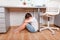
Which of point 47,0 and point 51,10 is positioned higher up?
point 47,0

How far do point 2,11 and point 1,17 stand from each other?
0.64ft

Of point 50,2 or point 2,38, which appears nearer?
point 2,38

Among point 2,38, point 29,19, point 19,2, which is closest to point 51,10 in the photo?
point 29,19

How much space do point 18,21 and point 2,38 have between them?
1.58 m

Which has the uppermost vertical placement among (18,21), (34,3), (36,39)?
(34,3)

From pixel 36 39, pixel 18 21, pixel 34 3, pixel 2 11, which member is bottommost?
pixel 36 39

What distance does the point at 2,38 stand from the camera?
9.70 ft

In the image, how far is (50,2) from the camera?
14.4 feet

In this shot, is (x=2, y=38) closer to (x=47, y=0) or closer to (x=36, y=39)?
(x=36, y=39)

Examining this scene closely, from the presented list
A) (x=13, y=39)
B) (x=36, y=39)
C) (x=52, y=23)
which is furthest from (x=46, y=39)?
(x=52, y=23)

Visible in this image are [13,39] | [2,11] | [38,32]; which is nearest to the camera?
[13,39]

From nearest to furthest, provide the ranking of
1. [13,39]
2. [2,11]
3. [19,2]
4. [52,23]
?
[13,39]
[2,11]
[19,2]
[52,23]

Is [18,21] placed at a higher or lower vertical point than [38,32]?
higher

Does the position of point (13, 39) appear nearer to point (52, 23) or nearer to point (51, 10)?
point (51, 10)
